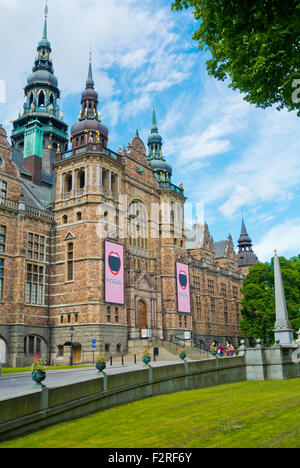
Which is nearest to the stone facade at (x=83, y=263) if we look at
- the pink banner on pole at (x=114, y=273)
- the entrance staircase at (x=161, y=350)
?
the pink banner on pole at (x=114, y=273)

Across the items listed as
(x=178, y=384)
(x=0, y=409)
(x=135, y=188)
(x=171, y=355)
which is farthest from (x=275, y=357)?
(x=135, y=188)

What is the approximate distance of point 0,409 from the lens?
10.7 m

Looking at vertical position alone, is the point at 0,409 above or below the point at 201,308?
below

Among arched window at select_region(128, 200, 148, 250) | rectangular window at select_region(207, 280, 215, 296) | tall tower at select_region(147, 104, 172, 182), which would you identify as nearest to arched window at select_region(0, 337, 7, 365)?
arched window at select_region(128, 200, 148, 250)

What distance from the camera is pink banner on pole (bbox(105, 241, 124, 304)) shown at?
4259 cm

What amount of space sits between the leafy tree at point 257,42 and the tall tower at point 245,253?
82.0m

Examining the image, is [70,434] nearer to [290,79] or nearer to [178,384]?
[178,384]

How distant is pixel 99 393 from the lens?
50.6 ft

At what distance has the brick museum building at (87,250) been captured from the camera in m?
40.5

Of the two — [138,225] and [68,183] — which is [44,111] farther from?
[138,225]

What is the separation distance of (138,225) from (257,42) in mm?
37529

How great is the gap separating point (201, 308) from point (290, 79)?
50.8 m

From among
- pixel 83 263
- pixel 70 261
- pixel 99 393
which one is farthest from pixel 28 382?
pixel 70 261

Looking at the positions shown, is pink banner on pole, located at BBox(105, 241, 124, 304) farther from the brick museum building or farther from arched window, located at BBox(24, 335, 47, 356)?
arched window, located at BBox(24, 335, 47, 356)
